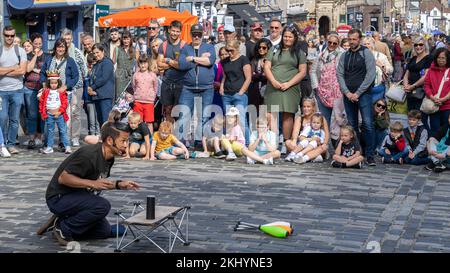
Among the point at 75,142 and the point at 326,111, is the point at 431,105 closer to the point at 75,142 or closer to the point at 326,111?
the point at 326,111

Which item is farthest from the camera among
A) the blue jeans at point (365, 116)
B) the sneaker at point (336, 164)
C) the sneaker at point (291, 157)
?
the sneaker at point (291, 157)

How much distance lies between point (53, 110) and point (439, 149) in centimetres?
547

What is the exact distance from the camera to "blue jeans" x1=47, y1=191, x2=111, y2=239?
8.80m

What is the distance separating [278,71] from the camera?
14.6 m

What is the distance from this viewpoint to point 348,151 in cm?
1360

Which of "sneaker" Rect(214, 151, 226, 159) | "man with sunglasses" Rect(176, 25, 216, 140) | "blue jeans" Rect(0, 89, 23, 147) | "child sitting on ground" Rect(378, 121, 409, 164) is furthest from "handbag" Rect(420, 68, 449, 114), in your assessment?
"blue jeans" Rect(0, 89, 23, 147)

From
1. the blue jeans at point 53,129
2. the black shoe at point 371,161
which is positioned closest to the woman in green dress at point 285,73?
the black shoe at point 371,161

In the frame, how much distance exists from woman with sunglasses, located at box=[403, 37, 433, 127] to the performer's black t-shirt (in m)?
7.12

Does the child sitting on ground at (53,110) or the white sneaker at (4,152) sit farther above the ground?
the child sitting on ground at (53,110)

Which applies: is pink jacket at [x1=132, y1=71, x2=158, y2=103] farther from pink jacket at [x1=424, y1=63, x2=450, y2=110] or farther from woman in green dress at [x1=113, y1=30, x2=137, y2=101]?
pink jacket at [x1=424, y1=63, x2=450, y2=110]

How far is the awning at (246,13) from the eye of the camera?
48319 mm

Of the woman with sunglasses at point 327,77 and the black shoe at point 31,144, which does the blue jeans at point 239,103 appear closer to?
the woman with sunglasses at point 327,77

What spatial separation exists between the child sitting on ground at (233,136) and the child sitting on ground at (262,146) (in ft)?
0.78

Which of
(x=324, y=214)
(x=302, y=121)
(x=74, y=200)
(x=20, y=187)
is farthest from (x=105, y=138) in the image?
(x=302, y=121)
